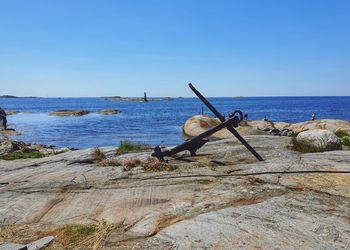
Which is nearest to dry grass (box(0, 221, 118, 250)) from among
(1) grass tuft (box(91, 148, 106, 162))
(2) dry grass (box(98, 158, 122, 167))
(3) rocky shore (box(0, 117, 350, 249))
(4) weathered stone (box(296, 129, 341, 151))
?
(3) rocky shore (box(0, 117, 350, 249))

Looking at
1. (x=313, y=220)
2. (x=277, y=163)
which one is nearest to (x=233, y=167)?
(x=277, y=163)

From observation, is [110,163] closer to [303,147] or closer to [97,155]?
[97,155]

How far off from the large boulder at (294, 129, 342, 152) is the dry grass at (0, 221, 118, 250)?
22.1ft

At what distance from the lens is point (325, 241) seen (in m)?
4.89

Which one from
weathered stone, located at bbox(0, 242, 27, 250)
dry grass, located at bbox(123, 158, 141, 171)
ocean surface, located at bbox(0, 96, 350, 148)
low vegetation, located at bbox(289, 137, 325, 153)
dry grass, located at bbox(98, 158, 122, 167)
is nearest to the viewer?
weathered stone, located at bbox(0, 242, 27, 250)

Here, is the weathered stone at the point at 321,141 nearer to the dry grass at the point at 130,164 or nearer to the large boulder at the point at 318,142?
the large boulder at the point at 318,142

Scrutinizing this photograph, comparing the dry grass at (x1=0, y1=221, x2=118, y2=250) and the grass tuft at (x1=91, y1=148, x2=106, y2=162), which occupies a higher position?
the grass tuft at (x1=91, y1=148, x2=106, y2=162)

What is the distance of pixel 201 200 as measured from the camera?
21.5 ft

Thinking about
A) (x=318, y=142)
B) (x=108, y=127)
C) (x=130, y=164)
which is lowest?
(x=108, y=127)

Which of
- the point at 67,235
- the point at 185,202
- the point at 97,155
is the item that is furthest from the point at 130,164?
the point at 67,235

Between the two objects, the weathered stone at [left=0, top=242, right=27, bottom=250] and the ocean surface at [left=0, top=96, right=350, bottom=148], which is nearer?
the weathered stone at [left=0, top=242, right=27, bottom=250]

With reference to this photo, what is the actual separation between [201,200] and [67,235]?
2.22 meters

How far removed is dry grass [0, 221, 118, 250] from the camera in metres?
5.15

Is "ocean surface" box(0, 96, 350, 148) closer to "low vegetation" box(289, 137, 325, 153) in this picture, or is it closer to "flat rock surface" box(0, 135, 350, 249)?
"low vegetation" box(289, 137, 325, 153)
